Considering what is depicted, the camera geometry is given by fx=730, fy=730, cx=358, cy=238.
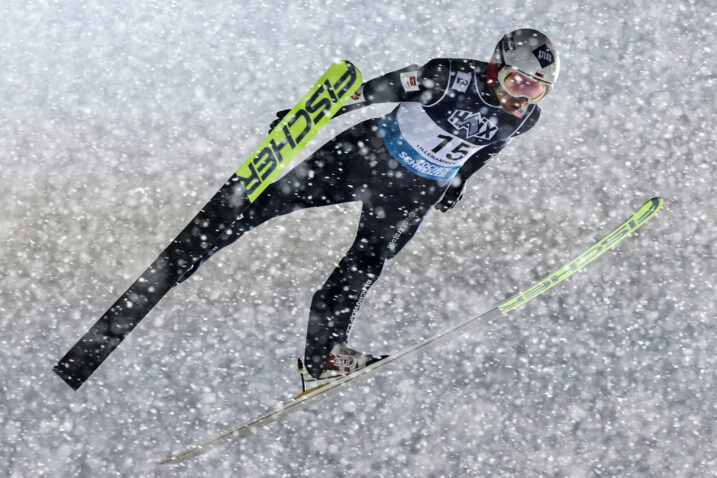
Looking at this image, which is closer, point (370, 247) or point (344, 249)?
point (370, 247)

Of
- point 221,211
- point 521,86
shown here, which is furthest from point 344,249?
point 521,86

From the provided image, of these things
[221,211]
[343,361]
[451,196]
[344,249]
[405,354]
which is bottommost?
[344,249]

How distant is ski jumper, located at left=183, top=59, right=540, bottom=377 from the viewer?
2414mm

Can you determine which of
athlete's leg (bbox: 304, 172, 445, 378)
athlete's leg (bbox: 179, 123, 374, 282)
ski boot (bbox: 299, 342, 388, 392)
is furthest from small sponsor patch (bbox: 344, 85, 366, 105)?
ski boot (bbox: 299, 342, 388, 392)

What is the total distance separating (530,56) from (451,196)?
606mm

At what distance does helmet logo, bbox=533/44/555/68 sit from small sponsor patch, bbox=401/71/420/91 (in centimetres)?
38

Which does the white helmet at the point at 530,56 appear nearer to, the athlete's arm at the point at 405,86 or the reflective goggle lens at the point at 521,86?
the reflective goggle lens at the point at 521,86

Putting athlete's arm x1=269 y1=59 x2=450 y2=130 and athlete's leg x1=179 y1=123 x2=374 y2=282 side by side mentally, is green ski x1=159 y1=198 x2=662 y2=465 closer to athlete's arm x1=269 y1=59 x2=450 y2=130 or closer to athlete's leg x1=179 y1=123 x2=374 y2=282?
athlete's leg x1=179 y1=123 x2=374 y2=282

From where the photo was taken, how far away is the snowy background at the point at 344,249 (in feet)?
12.7

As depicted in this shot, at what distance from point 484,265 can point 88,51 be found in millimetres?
2455

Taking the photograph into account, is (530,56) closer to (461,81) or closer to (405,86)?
(461,81)

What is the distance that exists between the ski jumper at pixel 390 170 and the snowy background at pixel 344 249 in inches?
50.7

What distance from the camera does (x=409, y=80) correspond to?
2352 mm

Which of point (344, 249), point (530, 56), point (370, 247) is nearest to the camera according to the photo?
point (530, 56)
